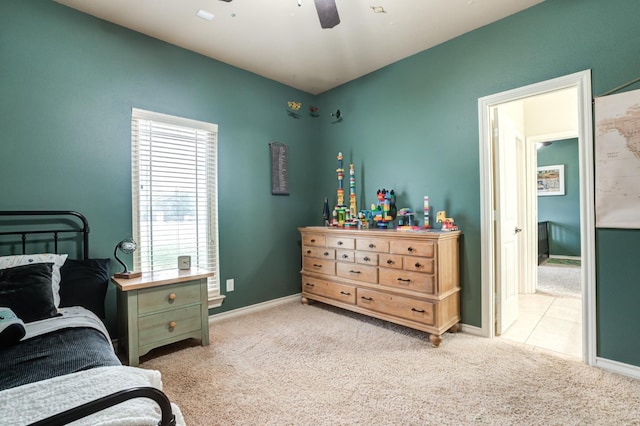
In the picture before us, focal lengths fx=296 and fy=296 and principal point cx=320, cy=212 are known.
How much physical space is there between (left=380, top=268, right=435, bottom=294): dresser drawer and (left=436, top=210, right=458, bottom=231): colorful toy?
1.67 ft

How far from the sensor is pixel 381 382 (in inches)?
75.5

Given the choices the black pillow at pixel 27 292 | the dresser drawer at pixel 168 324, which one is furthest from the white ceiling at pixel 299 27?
the dresser drawer at pixel 168 324

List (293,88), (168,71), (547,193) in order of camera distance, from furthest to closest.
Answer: (547,193) < (293,88) < (168,71)

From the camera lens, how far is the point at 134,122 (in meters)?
2.56

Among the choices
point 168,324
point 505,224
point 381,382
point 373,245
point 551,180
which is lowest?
point 381,382

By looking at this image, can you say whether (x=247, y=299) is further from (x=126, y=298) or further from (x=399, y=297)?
(x=399, y=297)

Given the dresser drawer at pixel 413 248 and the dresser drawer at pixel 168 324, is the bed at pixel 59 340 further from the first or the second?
the dresser drawer at pixel 413 248

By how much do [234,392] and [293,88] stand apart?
3344 millimetres

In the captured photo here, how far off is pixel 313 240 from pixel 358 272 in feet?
2.30

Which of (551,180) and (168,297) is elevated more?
(551,180)

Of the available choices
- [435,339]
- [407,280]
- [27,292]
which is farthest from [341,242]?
[27,292]

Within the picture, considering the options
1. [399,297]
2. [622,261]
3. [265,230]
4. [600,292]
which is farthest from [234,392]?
[622,261]

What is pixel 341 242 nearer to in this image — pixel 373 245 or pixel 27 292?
pixel 373 245

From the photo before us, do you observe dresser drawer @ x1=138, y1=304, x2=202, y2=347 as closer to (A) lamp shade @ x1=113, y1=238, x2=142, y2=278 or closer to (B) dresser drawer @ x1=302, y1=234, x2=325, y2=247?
(A) lamp shade @ x1=113, y1=238, x2=142, y2=278
